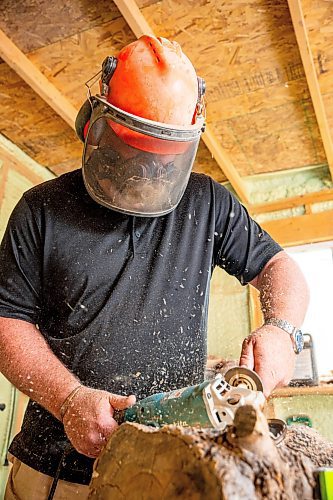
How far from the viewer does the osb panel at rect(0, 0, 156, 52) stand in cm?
249

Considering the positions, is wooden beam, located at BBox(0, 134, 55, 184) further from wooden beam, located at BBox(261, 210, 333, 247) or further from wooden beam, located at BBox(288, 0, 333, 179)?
wooden beam, located at BBox(288, 0, 333, 179)

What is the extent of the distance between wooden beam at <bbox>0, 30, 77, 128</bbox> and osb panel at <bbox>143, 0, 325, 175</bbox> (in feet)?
2.46

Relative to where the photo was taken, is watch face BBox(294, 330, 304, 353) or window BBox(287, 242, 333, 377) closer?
watch face BBox(294, 330, 304, 353)

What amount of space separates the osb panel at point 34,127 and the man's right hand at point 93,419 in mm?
2448

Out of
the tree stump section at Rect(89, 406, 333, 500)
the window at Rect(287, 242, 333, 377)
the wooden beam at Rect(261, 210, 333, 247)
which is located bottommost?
the window at Rect(287, 242, 333, 377)

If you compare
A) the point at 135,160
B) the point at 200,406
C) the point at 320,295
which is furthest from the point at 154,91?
the point at 320,295

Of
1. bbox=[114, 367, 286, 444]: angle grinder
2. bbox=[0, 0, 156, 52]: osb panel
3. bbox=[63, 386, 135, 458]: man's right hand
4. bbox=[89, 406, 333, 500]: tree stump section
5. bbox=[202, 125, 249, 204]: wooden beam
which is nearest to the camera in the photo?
bbox=[89, 406, 333, 500]: tree stump section

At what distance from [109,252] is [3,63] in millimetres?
1924

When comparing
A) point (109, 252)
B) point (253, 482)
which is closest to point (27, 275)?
point (109, 252)

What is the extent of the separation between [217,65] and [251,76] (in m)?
Answer: 0.24

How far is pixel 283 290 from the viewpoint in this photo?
1445mm

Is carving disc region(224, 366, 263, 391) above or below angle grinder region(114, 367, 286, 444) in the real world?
below

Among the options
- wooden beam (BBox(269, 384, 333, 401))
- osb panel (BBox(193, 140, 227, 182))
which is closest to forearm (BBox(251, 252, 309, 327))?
wooden beam (BBox(269, 384, 333, 401))

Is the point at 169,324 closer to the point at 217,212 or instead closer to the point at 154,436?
the point at 217,212
